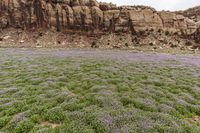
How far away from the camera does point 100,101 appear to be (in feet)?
38.7

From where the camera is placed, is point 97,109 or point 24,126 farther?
point 97,109

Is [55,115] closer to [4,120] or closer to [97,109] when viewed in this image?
[97,109]

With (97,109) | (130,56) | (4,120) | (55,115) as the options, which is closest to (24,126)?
(4,120)

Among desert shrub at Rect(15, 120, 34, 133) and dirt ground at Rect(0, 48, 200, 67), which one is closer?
desert shrub at Rect(15, 120, 34, 133)

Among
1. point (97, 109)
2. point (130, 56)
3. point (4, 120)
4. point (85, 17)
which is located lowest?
point (4, 120)

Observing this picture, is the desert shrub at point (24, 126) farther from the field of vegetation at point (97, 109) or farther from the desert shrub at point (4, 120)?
the desert shrub at point (4, 120)

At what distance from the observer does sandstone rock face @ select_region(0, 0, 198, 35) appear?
292ft

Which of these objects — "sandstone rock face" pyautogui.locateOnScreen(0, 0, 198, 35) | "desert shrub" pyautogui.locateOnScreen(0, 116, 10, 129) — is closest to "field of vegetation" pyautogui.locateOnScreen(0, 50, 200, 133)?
"desert shrub" pyautogui.locateOnScreen(0, 116, 10, 129)

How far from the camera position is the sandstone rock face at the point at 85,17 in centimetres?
8900

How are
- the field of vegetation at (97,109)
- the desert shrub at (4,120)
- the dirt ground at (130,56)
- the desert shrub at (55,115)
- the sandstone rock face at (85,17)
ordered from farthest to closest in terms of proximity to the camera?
the sandstone rock face at (85,17) → the dirt ground at (130,56) → the desert shrub at (55,115) → the desert shrub at (4,120) → the field of vegetation at (97,109)

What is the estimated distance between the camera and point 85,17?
93.9m

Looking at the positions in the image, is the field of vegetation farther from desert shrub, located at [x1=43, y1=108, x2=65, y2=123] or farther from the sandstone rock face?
the sandstone rock face

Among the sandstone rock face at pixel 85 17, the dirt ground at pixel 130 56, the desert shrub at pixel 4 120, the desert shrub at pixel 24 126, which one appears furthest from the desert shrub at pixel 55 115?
the sandstone rock face at pixel 85 17

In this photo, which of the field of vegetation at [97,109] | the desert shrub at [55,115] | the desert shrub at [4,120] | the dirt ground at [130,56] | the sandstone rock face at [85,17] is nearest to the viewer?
the field of vegetation at [97,109]
